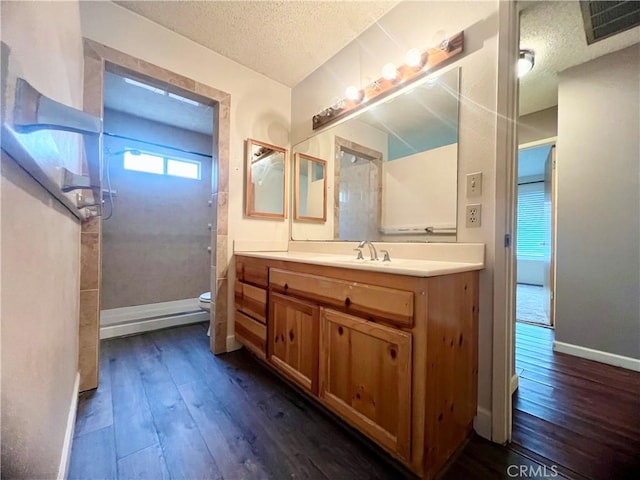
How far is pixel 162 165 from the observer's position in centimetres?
336

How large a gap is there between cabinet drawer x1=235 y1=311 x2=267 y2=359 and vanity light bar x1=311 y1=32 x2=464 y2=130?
1.74m

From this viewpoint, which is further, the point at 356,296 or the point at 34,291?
the point at 356,296

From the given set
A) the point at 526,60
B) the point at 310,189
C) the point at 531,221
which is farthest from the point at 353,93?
the point at 531,221

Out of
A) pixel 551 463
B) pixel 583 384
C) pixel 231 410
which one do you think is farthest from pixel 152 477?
pixel 583 384

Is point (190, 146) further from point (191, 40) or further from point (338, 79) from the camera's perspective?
point (338, 79)

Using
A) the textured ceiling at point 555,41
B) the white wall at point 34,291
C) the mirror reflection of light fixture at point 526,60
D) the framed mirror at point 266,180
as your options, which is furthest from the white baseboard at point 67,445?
the mirror reflection of light fixture at point 526,60

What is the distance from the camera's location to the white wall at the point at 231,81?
1.70 m

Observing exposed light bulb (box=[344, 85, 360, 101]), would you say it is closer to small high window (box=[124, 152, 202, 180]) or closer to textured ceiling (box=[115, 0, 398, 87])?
textured ceiling (box=[115, 0, 398, 87])

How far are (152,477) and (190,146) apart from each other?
3.57 meters

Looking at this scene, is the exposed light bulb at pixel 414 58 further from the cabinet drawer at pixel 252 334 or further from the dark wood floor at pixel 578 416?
the dark wood floor at pixel 578 416

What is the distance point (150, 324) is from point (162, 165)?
2.01 meters

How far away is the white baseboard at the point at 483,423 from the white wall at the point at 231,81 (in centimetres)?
179

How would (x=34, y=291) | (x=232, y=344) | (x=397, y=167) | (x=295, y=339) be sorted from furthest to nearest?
(x=232, y=344) < (x=397, y=167) < (x=295, y=339) < (x=34, y=291)

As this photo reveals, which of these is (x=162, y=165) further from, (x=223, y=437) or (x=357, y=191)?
(x=223, y=437)
